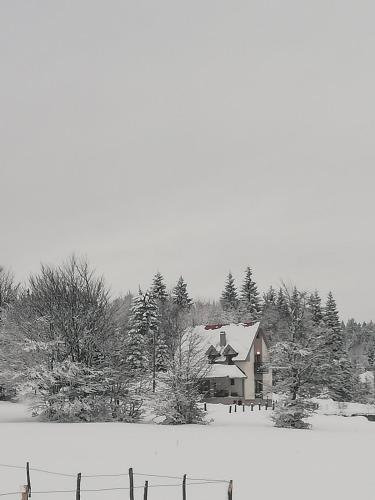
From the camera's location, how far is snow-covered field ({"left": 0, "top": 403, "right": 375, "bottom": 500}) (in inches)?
699

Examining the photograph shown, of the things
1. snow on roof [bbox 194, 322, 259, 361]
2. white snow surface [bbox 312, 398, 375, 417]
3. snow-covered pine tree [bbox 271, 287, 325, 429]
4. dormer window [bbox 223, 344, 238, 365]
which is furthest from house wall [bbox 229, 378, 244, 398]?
snow-covered pine tree [bbox 271, 287, 325, 429]

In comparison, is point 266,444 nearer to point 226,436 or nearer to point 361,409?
point 226,436

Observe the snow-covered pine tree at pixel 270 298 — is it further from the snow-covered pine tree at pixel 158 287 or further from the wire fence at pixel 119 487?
the wire fence at pixel 119 487

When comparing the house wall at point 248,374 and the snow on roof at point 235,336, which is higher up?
the snow on roof at point 235,336

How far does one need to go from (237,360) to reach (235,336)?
4412 mm

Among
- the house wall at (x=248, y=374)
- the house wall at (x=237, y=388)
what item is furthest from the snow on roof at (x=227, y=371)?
the house wall at (x=248, y=374)

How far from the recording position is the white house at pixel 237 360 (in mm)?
70062

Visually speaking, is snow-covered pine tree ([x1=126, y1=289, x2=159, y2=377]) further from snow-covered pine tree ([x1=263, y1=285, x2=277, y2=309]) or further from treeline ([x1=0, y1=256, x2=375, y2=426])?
snow-covered pine tree ([x1=263, y1=285, x2=277, y2=309])

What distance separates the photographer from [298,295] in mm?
39531

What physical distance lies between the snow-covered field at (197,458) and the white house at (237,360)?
3423 centimetres

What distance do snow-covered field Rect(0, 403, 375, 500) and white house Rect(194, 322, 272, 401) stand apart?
1348 inches

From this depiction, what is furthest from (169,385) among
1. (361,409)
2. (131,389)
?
(361,409)

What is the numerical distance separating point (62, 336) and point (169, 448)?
58.0ft

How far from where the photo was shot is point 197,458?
23344mm
